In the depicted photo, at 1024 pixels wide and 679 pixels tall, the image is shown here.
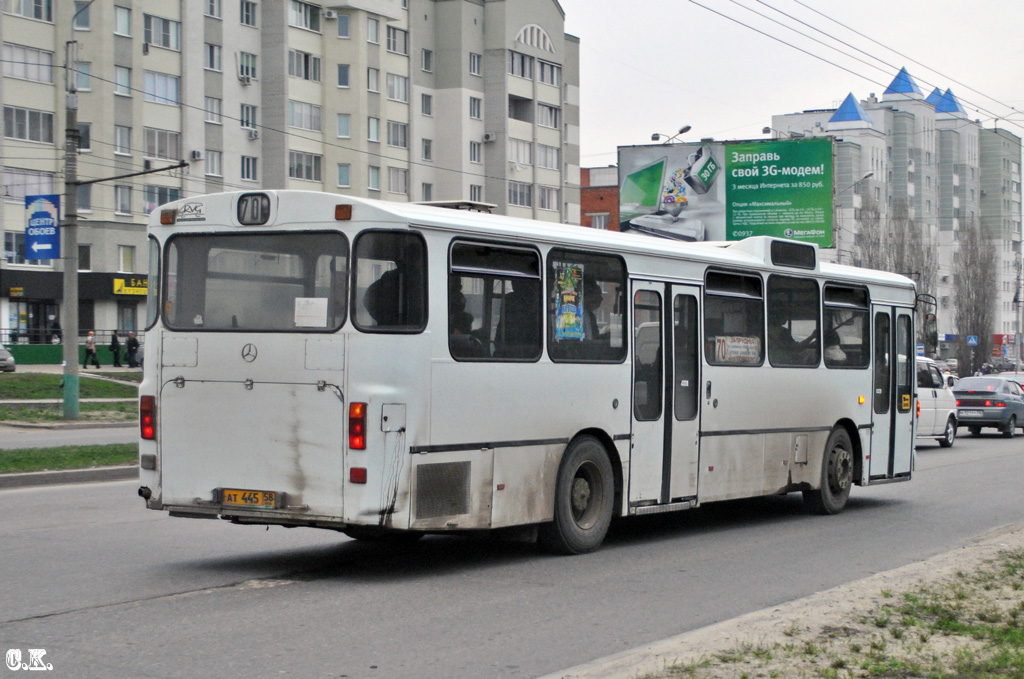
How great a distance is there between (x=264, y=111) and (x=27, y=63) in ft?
41.3

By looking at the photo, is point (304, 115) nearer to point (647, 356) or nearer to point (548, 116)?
point (548, 116)

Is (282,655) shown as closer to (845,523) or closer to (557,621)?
(557,621)

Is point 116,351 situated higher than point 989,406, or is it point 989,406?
point 116,351

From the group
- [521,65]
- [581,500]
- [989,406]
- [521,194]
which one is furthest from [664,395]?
[521,65]

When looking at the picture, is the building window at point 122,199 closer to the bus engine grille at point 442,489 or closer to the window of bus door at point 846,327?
the window of bus door at point 846,327

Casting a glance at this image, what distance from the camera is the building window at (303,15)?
218 feet

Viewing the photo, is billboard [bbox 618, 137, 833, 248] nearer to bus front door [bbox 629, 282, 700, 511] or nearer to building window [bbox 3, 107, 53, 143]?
bus front door [bbox 629, 282, 700, 511]

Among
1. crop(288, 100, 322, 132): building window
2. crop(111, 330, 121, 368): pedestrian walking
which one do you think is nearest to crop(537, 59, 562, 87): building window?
crop(288, 100, 322, 132): building window

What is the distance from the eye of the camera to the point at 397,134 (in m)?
71.7

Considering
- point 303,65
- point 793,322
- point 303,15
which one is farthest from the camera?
point 303,15

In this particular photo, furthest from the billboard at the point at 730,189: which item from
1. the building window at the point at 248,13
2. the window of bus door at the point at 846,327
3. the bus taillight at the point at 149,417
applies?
the building window at the point at 248,13

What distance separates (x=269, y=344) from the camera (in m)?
9.20

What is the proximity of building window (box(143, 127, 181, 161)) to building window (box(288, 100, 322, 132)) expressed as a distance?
23.3 ft

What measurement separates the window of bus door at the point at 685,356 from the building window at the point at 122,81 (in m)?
51.0
